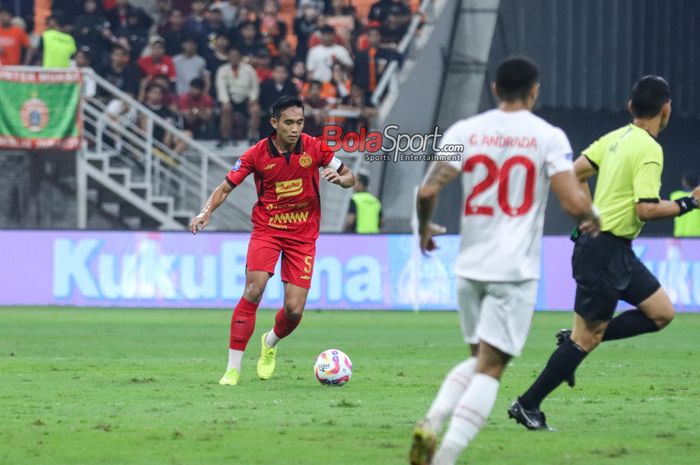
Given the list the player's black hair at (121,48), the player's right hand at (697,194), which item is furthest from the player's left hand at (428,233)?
the player's black hair at (121,48)

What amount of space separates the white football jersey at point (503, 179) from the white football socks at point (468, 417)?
0.52 metres

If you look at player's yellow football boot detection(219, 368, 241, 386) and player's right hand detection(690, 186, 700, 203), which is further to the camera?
player's yellow football boot detection(219, 368, 241, 386)

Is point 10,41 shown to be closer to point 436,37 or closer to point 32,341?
point 436,37

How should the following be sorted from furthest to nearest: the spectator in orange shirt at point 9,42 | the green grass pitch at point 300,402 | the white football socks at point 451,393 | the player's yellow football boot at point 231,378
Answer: the spectator in orange shirt at point 9,42, the player's yellow football boot at point 231,378, the green grass pitch at point 300,402, the white football socks at point 451,393

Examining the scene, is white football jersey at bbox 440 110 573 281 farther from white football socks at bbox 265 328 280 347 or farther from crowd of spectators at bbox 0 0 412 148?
crowd of spectators at bbox 0 0 412 148

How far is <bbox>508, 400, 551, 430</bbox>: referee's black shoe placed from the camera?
8.67m

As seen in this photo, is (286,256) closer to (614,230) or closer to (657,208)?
(614,230)

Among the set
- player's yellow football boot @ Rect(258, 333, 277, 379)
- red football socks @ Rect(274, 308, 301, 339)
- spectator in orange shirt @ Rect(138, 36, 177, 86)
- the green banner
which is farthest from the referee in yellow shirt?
spectator in orange shirt @ Rect(138, 36, 177, 86)

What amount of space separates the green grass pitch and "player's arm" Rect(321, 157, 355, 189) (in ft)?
5.32

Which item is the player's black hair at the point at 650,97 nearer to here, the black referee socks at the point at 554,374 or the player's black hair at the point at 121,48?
the black referee socks at the point at 554,374

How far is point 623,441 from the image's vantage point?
823 cm

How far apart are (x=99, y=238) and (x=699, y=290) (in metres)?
9.37

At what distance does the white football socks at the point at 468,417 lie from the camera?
6652mm

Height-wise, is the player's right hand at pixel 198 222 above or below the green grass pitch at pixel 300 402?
above
